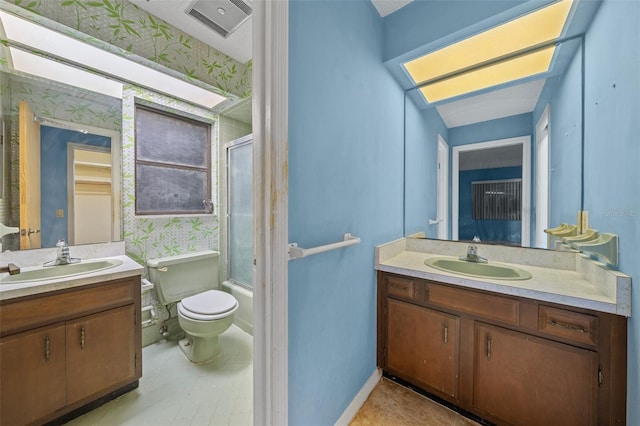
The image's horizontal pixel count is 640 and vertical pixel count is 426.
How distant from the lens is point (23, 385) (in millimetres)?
1045

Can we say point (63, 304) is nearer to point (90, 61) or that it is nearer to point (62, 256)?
point (62, 256)

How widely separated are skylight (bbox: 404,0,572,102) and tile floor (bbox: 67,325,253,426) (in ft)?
8.12

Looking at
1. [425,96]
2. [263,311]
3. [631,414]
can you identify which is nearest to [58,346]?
[263,311]

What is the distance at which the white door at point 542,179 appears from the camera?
4.50 ft

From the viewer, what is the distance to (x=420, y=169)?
1.79 m

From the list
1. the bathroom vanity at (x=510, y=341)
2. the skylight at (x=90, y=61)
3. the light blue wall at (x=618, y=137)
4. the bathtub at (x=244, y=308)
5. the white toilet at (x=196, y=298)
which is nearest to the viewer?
the light blue wall at (x=618, y=137)

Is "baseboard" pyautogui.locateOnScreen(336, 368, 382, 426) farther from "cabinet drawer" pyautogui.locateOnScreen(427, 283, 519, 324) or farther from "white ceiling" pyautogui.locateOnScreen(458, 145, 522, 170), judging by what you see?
"white ceiling" pyautogui.locateOnScreen(458, 145, 522, 170)

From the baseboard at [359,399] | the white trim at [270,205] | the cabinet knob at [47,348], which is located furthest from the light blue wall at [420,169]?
the cabinet knob at [47,348]

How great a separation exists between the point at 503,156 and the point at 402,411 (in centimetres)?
170

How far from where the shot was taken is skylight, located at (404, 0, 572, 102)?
1.22 meters

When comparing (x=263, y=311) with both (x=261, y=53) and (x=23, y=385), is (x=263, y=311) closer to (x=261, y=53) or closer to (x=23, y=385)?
(x=261, y=53)

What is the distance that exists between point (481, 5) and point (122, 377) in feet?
9.64

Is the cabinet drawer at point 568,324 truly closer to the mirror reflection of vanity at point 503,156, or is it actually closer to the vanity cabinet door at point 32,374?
the mirror reflection of vanity at point 503,156

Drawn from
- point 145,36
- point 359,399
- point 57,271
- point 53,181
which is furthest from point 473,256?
point 53,181
